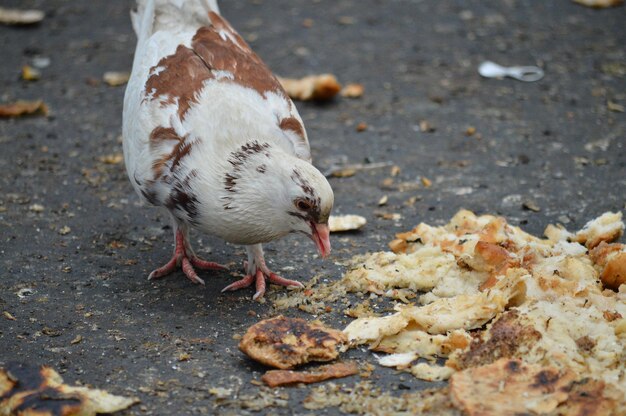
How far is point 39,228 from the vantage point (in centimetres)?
532

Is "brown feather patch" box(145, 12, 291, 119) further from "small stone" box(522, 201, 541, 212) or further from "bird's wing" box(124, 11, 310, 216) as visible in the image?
"small stone" box(522, 201, 541, 212)

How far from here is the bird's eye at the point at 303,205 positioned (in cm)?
408

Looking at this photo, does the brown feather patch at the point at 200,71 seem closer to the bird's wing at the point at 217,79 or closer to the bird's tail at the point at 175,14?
the bird's wing at the point at 217,79

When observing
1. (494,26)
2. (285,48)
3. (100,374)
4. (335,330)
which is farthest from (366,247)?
(494,26)

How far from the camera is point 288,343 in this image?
3775 millimetres

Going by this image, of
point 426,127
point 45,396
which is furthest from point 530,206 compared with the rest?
point 45,396

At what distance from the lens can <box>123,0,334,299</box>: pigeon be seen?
163 inches

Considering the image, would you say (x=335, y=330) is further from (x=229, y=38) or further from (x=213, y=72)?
(x=229, y=38)

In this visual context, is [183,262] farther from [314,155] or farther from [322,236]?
[314,155]

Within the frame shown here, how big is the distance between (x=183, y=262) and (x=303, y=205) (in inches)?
39.6

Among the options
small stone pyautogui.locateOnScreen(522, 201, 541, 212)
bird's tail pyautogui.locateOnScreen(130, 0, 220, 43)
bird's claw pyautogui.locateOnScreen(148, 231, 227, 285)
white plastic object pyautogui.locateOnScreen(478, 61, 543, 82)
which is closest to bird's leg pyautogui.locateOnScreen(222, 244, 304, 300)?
bird's claw pyautogui.locateOnScreen(148, 231, 227, 285)

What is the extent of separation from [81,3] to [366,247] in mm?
5525

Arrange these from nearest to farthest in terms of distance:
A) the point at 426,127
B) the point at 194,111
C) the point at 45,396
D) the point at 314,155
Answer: the point at 45,396 < the point at 194,111 < the point at 314,155 < the point at 426,127

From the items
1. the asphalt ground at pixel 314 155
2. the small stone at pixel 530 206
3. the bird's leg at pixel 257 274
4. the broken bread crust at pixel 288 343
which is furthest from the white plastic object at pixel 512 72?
the broken bread crust at pixel 288 343
